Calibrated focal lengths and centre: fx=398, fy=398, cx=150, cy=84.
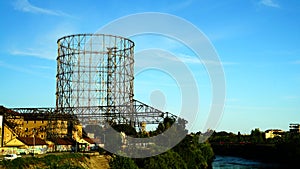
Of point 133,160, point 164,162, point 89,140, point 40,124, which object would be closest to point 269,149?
point 89,140

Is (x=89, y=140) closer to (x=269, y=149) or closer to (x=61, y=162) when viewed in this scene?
(x=61, y=162)

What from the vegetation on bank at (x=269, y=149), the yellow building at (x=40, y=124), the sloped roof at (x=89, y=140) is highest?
the yellow building at (x=40, y=124)

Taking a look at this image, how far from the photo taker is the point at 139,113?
33.1 m

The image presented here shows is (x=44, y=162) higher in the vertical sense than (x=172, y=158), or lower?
higher

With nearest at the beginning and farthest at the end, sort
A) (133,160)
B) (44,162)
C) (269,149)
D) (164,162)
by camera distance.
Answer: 1. (44,162)
2. (133,160)
3. (164,162)
4. (269,149)

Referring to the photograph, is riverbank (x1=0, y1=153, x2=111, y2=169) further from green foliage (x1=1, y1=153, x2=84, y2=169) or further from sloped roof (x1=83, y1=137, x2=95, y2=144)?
sloped roof (x1=83, y1=137, x2=95, y2=144)

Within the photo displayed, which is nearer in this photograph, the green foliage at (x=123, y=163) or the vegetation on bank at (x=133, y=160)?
the vegetation on bank at (x=133, y=160)

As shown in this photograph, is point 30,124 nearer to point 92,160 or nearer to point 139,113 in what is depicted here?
point 139,113

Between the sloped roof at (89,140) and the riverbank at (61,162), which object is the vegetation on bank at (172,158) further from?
the sloped roof at (89,140)

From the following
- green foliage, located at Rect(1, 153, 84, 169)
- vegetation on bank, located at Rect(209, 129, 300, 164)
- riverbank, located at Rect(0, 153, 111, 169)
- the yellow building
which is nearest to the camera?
green foliage, located at Rect(1, 153, 84, 169)

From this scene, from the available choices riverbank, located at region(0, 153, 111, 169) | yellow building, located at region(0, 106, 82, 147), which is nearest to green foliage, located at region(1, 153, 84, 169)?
riverbank, located at region(0, 153, 111, 169)

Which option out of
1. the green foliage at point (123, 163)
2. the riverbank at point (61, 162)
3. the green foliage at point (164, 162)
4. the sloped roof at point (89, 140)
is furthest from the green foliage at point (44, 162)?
the sloped roof at point (89, 140)

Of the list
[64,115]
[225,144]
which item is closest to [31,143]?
[64,115]

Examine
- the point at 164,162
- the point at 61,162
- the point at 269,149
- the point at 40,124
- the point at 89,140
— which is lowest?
the point at 269,149
